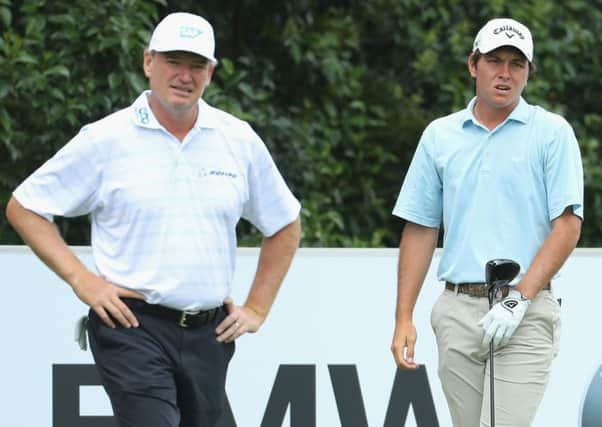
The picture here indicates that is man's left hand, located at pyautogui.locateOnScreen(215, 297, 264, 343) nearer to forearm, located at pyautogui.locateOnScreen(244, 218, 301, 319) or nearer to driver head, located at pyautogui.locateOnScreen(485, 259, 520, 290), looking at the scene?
forearm, located at pyautogui.locateOnScreen(244, 218, 301, 319)

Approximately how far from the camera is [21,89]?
766 centimetres

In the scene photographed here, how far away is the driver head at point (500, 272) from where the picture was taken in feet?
14.6

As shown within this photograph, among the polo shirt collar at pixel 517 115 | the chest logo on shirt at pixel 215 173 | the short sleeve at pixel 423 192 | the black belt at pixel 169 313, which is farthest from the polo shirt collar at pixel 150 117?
the polo shirt collar at pixel 517 115

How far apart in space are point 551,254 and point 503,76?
2.05 feet

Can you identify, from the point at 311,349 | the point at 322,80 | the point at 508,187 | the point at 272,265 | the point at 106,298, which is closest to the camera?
the point at 106,298

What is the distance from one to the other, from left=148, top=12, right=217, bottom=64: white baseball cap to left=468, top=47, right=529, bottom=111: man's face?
0.97 metres

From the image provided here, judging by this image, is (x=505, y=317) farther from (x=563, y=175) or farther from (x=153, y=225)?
(x=153, y=225)

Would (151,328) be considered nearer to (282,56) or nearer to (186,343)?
(186,343)

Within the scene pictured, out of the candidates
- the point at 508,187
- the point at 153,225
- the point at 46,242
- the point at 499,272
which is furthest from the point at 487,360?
the point at 46,242

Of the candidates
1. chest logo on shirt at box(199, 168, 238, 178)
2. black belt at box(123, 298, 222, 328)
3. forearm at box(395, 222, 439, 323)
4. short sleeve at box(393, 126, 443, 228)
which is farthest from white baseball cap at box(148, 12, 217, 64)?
forearm at box(395, 222, 439, 323)

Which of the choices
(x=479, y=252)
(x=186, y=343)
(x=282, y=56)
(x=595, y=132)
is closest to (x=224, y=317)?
(x=186, y=343)

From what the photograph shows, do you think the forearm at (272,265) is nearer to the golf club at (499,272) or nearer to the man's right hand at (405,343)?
the man's right hand at (405,343)

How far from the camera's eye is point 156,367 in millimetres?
4367

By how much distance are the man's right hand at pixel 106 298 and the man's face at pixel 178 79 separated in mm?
580
